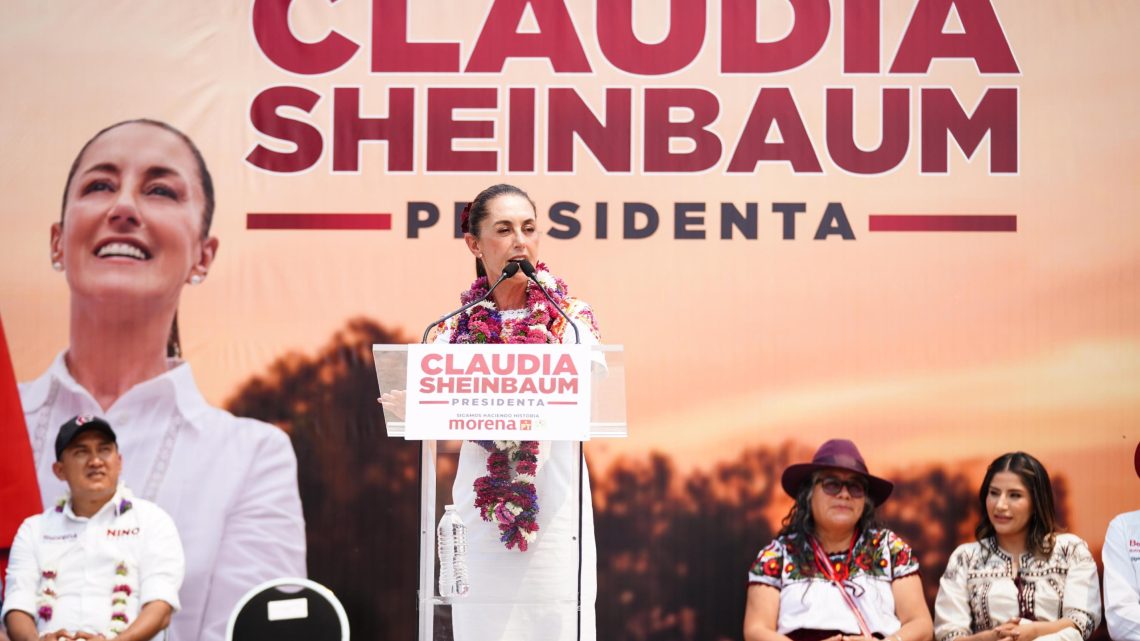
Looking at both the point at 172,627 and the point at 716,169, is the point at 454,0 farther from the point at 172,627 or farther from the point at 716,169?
the point at 172,627

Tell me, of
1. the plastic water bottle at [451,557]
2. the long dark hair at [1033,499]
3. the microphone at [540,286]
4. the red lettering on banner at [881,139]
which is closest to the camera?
the plastic water bottle at [451,557]

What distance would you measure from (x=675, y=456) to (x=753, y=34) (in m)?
1.65

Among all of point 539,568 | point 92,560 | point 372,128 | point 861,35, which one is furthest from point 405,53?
point 539,568

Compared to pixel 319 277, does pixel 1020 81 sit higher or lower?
higher

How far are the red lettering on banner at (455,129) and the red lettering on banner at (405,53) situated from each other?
0.33 ft

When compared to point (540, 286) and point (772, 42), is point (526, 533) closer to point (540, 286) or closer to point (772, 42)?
point (540, 286)

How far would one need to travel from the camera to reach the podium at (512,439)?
3.30m

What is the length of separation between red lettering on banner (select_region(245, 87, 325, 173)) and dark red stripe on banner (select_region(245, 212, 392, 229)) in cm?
18

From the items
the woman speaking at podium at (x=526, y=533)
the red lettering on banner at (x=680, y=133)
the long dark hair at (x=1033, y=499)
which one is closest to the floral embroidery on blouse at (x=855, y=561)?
the long dark hair at (x=1033, y=499)

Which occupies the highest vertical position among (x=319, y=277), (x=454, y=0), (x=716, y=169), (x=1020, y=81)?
(x=454, y=0)

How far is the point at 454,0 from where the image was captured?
557cm

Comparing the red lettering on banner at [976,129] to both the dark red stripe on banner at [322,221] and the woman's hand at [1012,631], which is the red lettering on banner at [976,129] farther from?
the dark red stripe on banner at [322,221]

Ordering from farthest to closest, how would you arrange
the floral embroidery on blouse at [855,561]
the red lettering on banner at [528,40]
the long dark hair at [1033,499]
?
the red lettering on banner at [528,40], the long dark hair at [1033,499], the floral embroidery on blouse at [855,561]

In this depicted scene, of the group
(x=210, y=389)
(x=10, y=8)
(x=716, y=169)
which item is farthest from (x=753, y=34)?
(x=10, y=8)
